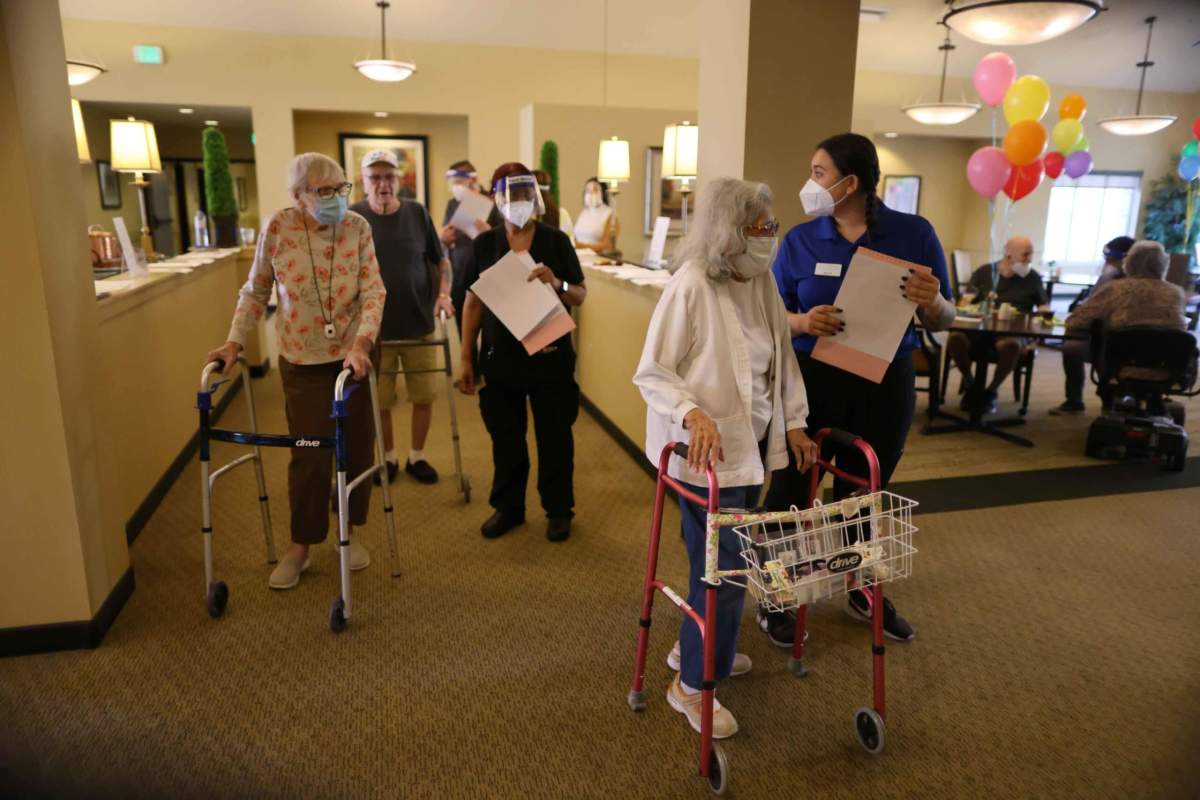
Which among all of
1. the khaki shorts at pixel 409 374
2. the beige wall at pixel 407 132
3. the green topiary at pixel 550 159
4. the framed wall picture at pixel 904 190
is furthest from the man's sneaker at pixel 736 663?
the framed wall picture at pixel 904 190

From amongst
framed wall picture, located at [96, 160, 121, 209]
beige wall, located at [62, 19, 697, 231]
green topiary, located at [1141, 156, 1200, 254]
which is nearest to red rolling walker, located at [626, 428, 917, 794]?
beige wall, located at [62, 19, 697, 231]

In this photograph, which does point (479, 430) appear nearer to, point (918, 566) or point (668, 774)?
point (918, 566)

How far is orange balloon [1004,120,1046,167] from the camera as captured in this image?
22.2 feet

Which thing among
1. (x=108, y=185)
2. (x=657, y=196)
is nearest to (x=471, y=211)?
Answer: (x=657, y=196)

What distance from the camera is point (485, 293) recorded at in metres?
3.06

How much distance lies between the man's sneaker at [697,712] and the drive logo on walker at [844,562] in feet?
2.06

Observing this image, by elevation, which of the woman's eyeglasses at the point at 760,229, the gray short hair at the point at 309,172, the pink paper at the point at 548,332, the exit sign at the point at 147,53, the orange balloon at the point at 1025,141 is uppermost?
the exit sign at the point at 147,53

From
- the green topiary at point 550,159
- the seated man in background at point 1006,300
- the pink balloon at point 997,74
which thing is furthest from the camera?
the pink balloon at point 997,74

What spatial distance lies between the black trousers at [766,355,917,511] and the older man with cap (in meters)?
1.95

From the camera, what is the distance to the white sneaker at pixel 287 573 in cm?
300

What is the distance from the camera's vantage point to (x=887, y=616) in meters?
2.76

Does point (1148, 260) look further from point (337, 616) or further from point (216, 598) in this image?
point (216, 598)

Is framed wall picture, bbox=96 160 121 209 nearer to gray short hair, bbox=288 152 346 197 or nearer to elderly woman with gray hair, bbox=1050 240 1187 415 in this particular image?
gray short hair, bbox=288 152 346 197

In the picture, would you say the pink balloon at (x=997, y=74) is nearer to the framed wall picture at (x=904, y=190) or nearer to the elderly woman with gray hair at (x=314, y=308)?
the framed wall picture at (x=904, y=190)
